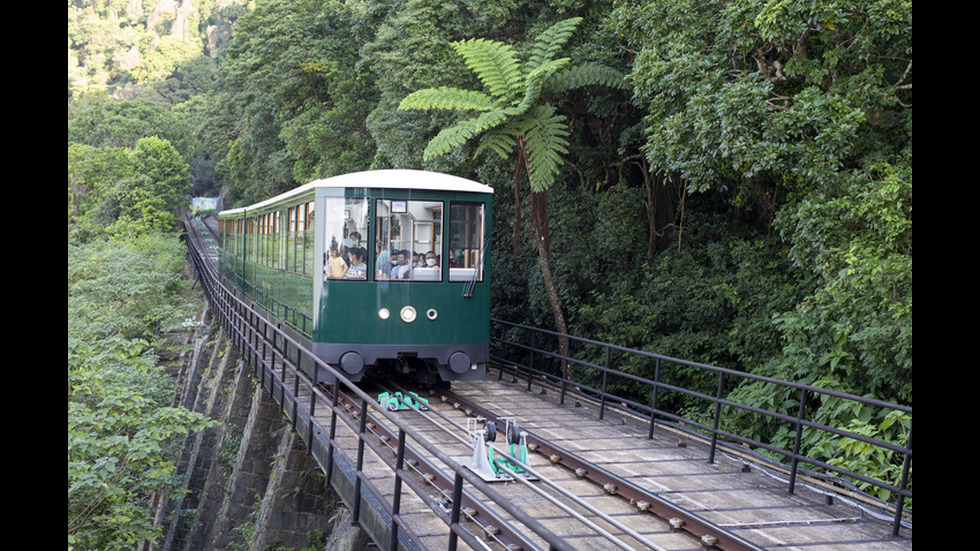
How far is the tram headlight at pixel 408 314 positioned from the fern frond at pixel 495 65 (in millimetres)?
4157

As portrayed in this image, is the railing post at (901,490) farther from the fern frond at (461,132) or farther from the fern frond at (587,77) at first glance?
the fern frond at (587,77)

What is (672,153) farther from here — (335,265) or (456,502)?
(456,502)

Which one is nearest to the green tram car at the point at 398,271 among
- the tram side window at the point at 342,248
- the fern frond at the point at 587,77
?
the tram side window at the point at 342,248

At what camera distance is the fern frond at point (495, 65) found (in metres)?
12.5

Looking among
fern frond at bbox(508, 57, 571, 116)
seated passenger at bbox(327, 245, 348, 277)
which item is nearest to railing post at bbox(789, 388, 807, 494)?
seated passenger at bbox(327, 245, 348, 277)

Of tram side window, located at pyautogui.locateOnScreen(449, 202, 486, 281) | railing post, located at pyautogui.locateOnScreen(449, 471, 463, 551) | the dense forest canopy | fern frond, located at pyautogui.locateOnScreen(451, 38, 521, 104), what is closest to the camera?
railing post, located at pyautogui.locateOnScreen(449, 471, 463, 551)

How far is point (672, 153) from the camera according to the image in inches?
419

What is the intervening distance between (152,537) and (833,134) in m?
10.8

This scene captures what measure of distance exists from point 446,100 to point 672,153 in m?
3.81

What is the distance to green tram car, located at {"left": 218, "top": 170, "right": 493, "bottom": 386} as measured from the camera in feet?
33.3

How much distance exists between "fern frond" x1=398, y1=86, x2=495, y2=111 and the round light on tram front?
11.9ft

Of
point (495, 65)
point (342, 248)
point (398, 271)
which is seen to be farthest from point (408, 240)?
point (495, 65)

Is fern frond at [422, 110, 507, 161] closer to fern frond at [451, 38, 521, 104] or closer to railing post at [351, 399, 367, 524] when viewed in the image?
fern frond at [451, 38, 521, 104]
